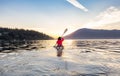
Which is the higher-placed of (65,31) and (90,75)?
(65,31)

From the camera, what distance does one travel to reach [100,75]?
1922cm

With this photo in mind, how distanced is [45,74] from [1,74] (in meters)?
4.20

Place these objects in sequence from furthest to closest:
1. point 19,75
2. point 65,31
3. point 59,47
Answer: point 65,31, point 59,47, point 19,75

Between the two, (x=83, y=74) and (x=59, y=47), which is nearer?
(x=83, y=74)

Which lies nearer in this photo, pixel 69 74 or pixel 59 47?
pixel 69 74

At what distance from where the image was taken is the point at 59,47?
46.9 meters

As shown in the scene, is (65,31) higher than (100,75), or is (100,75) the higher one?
(65,31)

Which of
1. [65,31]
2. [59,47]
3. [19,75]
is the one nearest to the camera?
[19,75]

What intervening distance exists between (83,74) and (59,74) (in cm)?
236

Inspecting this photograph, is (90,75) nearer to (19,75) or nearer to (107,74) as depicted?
(107,74)

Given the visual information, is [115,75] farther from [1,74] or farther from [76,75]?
[1,74]

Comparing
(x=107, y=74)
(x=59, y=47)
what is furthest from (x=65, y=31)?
(x=107, y=74)

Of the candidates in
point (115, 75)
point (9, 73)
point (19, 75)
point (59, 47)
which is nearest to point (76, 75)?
point (115, 75)

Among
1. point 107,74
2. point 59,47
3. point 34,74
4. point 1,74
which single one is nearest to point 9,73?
point 1,74
